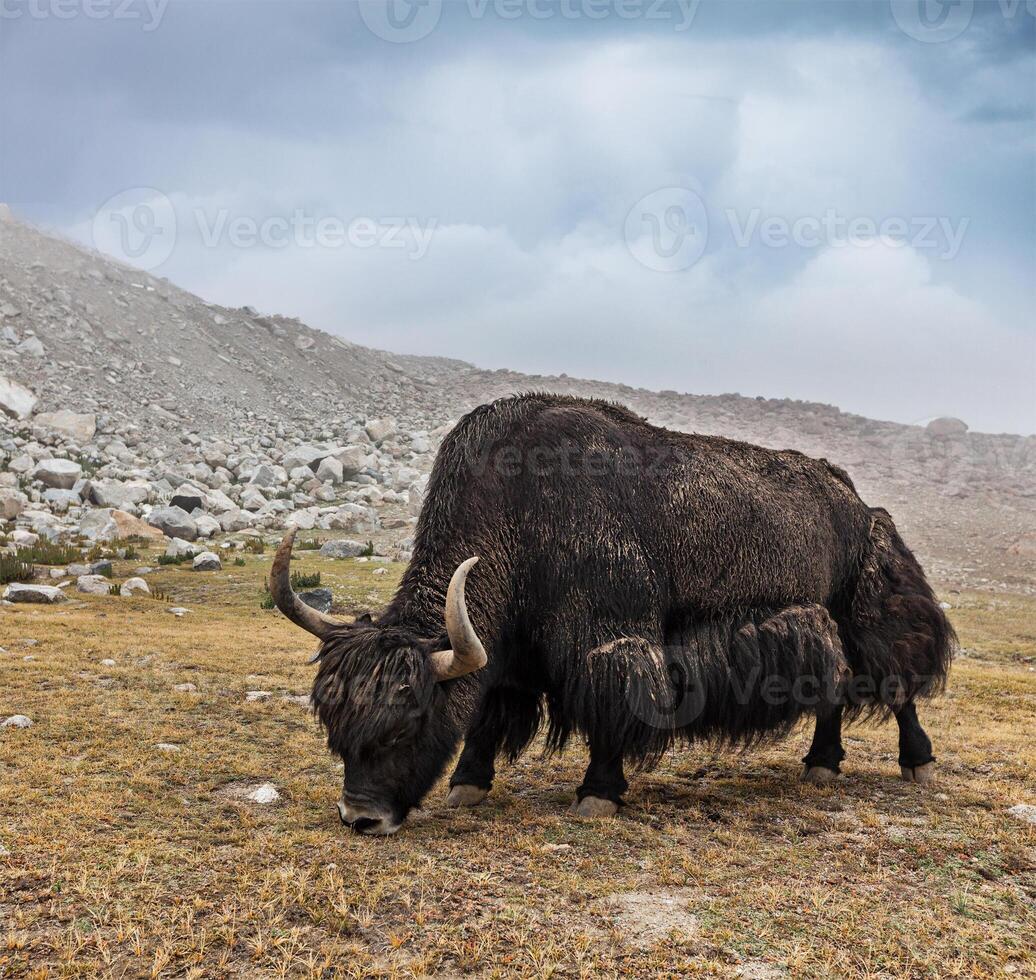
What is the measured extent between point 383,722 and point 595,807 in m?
1.49

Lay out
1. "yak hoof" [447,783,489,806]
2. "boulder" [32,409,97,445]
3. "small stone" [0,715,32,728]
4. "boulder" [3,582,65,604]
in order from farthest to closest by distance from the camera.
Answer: "boulder" [32,409,97,445]
"boulder" [3,582,65,604]
"small stone" [0,715,32,728]
"yak hoof" [447,783,489,806]

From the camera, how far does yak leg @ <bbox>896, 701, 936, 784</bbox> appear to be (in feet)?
19.7

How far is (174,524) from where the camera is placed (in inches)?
755

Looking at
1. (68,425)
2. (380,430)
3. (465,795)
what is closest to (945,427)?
(380,430)

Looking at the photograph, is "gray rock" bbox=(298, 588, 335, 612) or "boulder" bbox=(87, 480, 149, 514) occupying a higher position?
"gray rock" bbox=(298, 588, 335, 612)

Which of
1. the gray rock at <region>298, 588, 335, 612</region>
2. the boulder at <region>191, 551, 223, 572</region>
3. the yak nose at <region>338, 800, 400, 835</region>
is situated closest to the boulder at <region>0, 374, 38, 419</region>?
the boulder at <region>191, 551, 223, 572</region>

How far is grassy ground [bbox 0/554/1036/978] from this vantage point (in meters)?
3.33

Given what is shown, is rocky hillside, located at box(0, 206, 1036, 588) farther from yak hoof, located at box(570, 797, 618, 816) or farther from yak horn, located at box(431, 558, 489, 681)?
yak horn, located at box(431, 558, 489, 681)

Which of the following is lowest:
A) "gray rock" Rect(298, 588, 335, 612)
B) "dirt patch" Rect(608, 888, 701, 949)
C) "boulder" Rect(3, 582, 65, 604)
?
"boulder" Rect(3, 582, 65, 604)

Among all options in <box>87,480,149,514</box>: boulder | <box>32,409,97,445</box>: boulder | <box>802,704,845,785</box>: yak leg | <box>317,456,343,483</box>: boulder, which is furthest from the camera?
<box>32,409,97,445</box>: boulder

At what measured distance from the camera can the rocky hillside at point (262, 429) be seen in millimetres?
22078

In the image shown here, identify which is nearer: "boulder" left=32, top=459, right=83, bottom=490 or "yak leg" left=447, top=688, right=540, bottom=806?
"yak leg" left=447, top=688, right=540, bottom=806

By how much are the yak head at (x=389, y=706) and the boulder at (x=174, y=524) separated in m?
15.5

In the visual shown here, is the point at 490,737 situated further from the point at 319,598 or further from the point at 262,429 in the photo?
the point at 262,429
